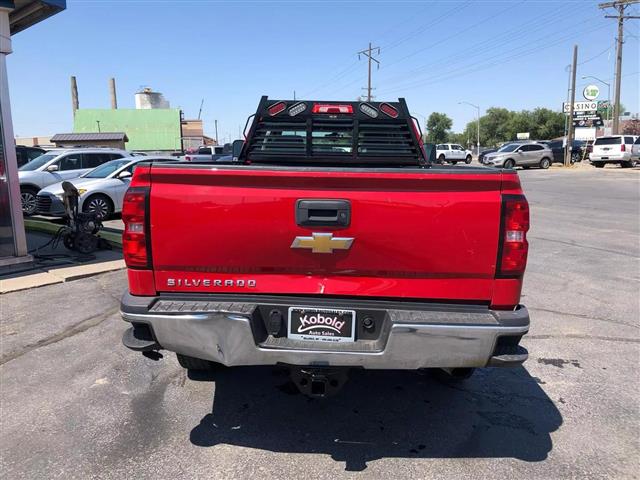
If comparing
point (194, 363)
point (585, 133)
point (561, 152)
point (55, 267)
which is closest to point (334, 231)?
point (194, 363)

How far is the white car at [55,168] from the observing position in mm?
14031

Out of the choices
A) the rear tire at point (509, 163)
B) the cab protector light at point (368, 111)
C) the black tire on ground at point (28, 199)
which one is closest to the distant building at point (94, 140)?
the rear tire at point (509, 163)

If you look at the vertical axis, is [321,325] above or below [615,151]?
below

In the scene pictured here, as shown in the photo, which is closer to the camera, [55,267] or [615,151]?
[55,267]

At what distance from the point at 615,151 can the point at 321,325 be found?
37.3 m

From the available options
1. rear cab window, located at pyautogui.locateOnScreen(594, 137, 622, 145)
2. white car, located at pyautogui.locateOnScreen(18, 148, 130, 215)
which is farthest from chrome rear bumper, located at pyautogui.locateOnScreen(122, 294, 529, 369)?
rear cab window, located at pyautogui.locateOnScreen(594, 137, 622, 145)

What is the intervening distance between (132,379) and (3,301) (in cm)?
334

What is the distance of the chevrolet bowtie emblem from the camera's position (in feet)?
9.00

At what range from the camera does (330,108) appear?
4.93 meters

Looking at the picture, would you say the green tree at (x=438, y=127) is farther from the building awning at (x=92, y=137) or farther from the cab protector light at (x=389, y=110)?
the cab protector light at (x=389, y=110)

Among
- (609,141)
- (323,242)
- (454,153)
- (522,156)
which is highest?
(609,141)

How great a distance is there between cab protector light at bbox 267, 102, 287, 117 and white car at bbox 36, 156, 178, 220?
318 inches

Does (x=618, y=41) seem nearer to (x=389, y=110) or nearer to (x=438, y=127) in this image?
(x=389, y=110)

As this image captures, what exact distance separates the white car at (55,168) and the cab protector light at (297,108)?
11.2 meters
